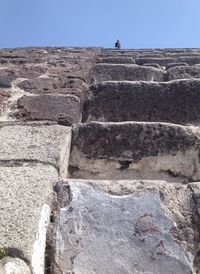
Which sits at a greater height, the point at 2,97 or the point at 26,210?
the point at 2,97

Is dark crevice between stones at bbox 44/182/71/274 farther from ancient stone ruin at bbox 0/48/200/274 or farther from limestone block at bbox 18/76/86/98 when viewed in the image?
limestone block at bbox 18/76/86/98

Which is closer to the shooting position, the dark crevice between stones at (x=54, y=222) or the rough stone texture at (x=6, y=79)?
the dark crevice between stones at (x=54, y=222)

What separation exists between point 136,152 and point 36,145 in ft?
1.26

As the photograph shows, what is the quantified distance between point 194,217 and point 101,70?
1.66m

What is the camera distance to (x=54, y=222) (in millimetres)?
1412

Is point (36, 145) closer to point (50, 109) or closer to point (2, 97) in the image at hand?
point (50, 109)

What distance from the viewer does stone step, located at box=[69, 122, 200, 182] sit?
182 cm

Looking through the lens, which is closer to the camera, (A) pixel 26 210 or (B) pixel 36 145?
(A) pixel 26 210

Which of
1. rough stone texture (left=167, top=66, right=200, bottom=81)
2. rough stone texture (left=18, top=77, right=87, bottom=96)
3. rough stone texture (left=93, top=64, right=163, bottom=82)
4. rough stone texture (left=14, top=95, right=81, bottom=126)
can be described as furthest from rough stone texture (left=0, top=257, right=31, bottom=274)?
rough stone texture (left=167, top=66, right=200, bottom=81)

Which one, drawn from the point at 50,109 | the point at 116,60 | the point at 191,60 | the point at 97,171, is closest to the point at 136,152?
the point at 97,171

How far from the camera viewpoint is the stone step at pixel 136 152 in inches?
71.7

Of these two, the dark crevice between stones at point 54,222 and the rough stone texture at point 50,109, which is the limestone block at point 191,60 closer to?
the rough stone texture at point 50,109

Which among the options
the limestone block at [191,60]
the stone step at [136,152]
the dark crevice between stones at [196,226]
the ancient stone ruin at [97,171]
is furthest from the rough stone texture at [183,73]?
the dark crevice between stones at [196,226]

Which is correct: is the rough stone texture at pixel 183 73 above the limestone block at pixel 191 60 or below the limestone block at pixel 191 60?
below
